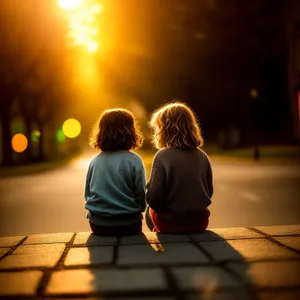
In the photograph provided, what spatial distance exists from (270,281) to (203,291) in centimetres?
49

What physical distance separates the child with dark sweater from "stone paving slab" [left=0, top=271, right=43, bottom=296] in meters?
1.61

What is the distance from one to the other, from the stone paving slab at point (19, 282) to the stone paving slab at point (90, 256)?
0.37 metres

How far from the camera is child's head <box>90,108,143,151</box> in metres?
5.35

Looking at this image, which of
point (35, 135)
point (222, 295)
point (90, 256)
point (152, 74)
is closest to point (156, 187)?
point (90, 256)

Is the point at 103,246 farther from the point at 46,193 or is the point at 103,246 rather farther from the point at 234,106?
the point at 234,106

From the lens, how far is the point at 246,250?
4504mm

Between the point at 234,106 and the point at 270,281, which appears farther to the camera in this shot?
the point at 234,106

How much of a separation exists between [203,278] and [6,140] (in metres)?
28.5

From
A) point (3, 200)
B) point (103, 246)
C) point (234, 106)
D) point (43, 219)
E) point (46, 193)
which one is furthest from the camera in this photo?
point (234, 106)

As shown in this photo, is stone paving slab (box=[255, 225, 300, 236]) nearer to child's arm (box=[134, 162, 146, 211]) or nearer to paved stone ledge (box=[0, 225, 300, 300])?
paved stone ledge (box=[0, 225, 300, 300])

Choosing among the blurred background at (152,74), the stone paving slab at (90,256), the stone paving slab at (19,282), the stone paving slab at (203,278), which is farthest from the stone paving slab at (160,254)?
the blurred background at (152,74)

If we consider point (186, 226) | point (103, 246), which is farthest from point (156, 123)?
point (103, 246)

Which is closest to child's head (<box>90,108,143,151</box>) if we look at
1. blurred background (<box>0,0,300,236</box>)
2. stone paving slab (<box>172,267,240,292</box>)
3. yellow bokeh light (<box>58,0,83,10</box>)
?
stone paving slab (<box>172,267,240,292</box>)

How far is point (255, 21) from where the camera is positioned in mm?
41719
